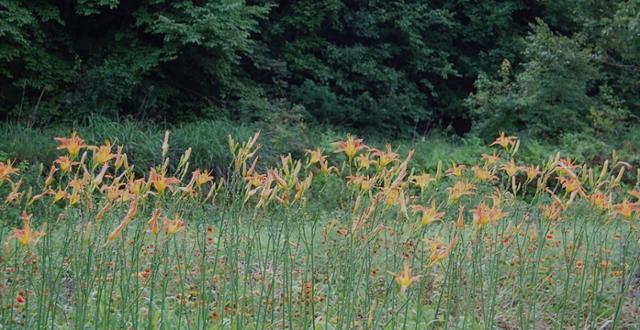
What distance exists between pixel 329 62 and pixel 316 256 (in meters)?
8.33

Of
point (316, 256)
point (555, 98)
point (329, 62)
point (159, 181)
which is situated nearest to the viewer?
point (159, 181)

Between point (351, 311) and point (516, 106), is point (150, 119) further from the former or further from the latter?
point (351, 311)

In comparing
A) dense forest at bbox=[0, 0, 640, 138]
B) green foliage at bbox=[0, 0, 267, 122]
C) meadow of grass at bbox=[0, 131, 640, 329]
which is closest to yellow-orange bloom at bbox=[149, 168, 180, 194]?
meadow of grass at bbox=[0, 131, 640, 329]

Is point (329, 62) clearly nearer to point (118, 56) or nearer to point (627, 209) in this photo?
point (118, 56)

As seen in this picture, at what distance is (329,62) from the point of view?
12.3 metres

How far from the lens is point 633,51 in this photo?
10.0 meters

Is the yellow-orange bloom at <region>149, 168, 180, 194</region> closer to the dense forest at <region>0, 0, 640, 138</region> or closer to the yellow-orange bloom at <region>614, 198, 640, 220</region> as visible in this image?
the yellow-orange bloom at <region>614, 198, 640, 220</region>

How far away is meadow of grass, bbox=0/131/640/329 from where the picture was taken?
2273 millimetres

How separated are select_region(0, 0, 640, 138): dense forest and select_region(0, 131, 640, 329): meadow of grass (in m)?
4.05

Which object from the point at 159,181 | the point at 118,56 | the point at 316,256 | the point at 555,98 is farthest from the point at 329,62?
the point at 159,181

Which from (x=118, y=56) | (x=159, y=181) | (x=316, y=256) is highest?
(x=159, y=181)

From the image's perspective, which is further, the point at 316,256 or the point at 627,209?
the point at 316,256

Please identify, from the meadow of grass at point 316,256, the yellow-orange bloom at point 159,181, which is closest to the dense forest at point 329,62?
the meadow of grass at point 316,256

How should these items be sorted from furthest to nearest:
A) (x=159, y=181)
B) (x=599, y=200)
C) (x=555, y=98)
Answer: (x=555, y=98) < (x=599, y=200) < (x=159, y=181)
